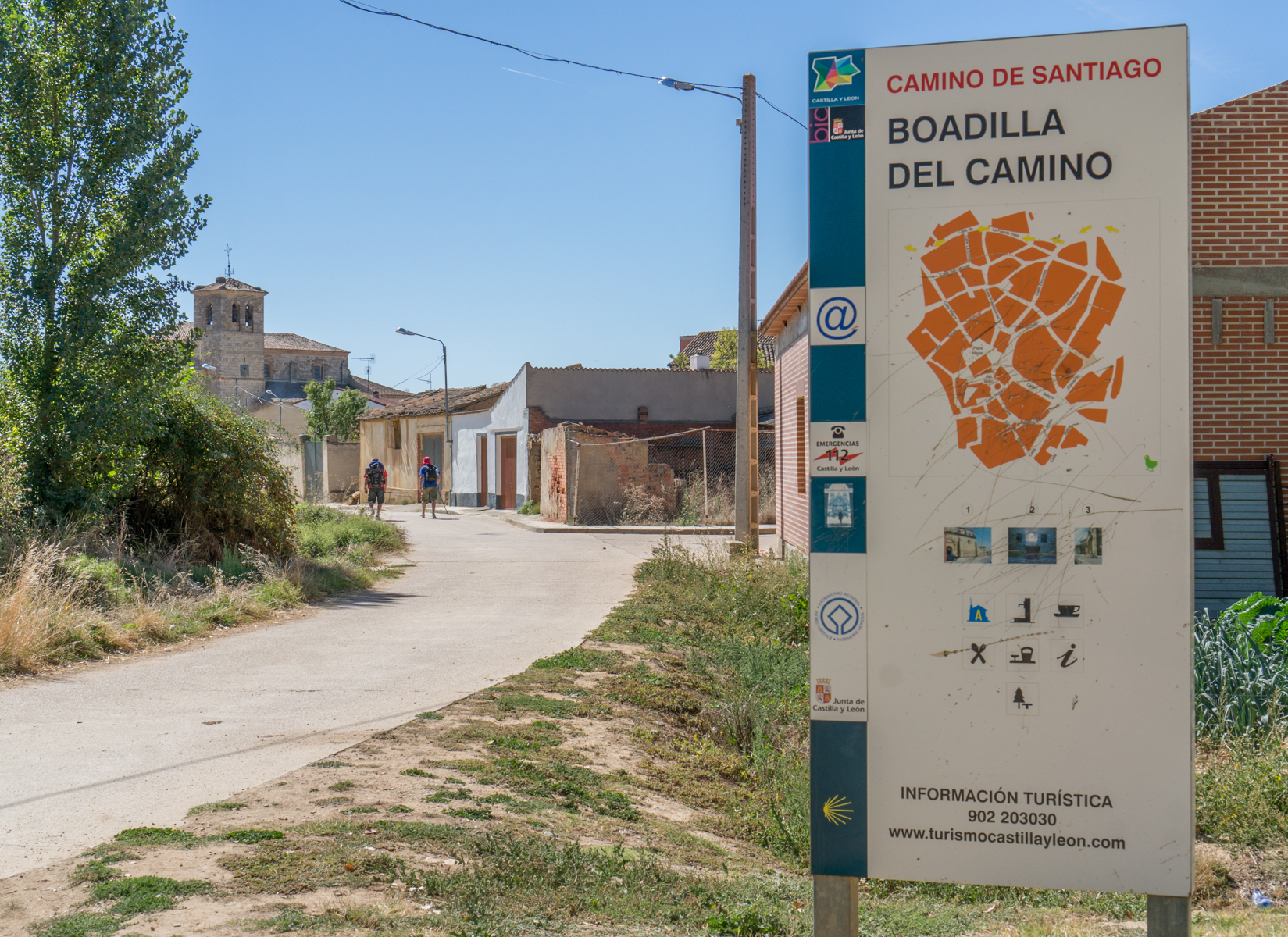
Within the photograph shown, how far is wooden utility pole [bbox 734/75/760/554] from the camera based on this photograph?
598 inches

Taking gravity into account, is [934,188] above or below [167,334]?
below

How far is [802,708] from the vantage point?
24.0 ft

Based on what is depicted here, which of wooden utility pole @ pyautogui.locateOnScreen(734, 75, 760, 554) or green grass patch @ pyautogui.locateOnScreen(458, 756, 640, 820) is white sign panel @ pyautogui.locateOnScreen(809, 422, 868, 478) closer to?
green grass patch @ pyautogui.locateOnScreen(458, 756, 640, 820)

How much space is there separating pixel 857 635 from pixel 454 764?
3318 mm

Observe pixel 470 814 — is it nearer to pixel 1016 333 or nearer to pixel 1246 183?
pixel 1016 333

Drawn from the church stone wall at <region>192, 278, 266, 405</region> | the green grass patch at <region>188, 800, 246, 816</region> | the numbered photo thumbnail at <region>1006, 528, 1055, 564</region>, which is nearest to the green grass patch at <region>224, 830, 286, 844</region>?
the green grass patch at <region>188, 800, 246, 816</region>

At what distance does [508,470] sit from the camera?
35219mm

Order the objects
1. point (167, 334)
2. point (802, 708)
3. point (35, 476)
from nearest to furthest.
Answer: point (802, 708), point (35, 476), point (167, 334)

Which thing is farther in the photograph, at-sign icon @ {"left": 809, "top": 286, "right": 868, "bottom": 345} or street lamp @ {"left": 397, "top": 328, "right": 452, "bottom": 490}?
street lamp @ {"left": 397, "top": 328, "right": 452, "bottom": 490}

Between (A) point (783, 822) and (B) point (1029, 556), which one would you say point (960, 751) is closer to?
(B) point (1029, 556)

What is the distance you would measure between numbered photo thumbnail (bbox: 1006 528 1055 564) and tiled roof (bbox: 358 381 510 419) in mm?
33012

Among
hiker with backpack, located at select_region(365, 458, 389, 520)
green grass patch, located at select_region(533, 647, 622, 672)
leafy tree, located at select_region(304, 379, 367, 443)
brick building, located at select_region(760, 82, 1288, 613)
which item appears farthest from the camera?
leafy tree, located at select_region(304, 379, 367, 443)

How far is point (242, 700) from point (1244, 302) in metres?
10.5

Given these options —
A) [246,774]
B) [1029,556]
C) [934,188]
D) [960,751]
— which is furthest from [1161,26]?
[246,774]
